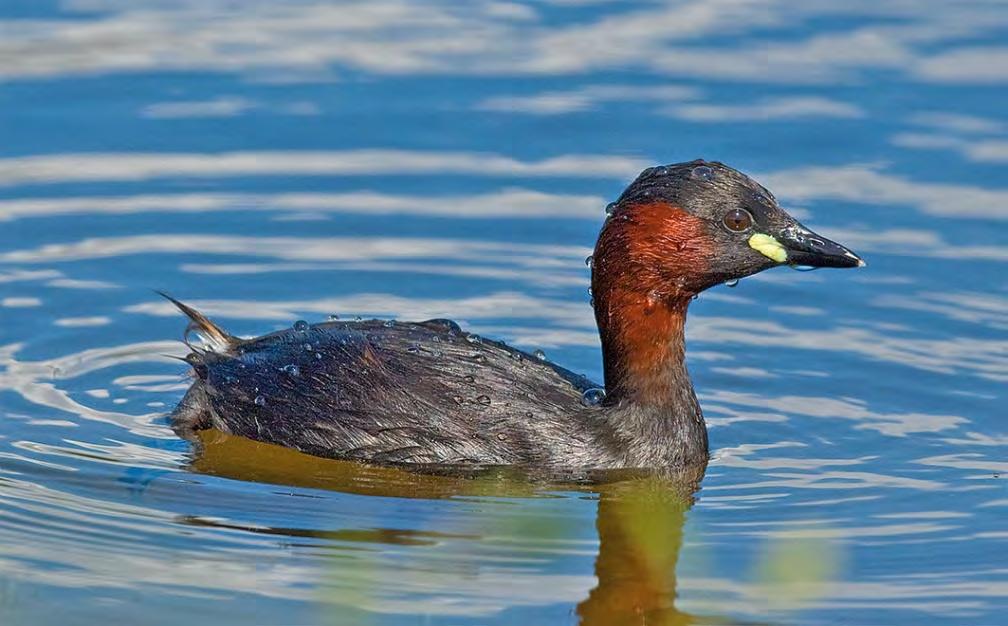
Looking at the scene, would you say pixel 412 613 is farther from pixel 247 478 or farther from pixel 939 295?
pixel 939 295

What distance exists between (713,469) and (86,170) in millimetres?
5049

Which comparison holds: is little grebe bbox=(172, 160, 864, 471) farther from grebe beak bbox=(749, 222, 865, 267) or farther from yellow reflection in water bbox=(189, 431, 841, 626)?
yellow reflection in water bbox=(189, 431, 841, 626)

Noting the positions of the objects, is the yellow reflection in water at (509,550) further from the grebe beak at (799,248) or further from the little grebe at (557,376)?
the grebe beak at (799,248)

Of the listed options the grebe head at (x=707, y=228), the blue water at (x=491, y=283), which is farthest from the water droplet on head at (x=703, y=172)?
the blue water at (x=491, y=283)

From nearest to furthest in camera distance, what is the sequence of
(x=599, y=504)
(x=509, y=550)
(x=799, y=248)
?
(x=509, y=550) → (x=599, y=504) → (x=799, y=248)

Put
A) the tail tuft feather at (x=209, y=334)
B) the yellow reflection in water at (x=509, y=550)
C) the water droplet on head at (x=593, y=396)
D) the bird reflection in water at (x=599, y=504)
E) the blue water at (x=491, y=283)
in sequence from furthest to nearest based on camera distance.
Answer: the tail tuft feather at (x=209, y=334)
the water droplet on head at (x=593, y=396)
the blue water at (x=491, y=283)
the bird reflection in water at (x=599, y=504)
the yellow reflection in water at (x=509, y=550)

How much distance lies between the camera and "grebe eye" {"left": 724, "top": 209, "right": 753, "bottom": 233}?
32.4 ft

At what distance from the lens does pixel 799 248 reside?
9.85 metres

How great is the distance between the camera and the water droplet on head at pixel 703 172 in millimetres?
9898

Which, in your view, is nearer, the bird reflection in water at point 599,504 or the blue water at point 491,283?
the bird reflection in water at point 599,504

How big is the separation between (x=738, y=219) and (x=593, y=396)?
116 cm

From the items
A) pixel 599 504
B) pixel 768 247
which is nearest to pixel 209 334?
pixel 599 504

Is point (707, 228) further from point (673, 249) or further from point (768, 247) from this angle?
point (768, 247)

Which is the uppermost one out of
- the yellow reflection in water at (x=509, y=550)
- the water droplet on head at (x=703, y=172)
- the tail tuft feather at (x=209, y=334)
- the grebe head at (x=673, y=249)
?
the water droplet on head at (x=703, y=172)
